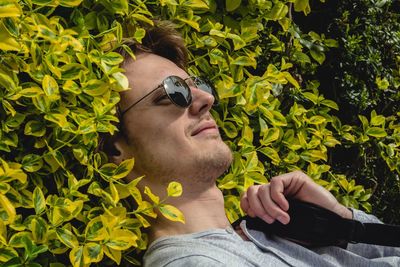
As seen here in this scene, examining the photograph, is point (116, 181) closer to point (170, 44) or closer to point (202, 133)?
point (202, 133)

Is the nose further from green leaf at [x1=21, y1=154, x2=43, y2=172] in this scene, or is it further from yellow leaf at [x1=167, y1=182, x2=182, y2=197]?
green leaf at [x1=21, y1=154, x2=43, y2=172]

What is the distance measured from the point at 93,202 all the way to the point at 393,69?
2199 mm

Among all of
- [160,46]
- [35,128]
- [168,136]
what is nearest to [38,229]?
[35,128]

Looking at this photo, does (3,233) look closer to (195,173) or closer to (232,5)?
(195,173)

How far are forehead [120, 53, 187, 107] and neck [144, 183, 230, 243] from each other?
417 millimetres

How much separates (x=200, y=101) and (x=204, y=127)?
11 centimetres

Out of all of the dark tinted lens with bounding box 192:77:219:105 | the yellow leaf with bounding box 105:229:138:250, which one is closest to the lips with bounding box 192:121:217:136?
the dark tinted lens with bounding box 192:77:219:105

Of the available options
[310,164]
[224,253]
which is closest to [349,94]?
[310,164]

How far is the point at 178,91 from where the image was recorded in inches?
97.7

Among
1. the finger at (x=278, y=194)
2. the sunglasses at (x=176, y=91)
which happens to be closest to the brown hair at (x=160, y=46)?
the sunglasses at (x=176, y=91)

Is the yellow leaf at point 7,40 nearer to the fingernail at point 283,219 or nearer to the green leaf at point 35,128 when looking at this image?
the green leaf at point 35,128

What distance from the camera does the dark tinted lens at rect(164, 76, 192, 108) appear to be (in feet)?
8.11

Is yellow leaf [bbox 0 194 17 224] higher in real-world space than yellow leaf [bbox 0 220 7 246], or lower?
higher

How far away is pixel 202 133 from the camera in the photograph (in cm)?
247
